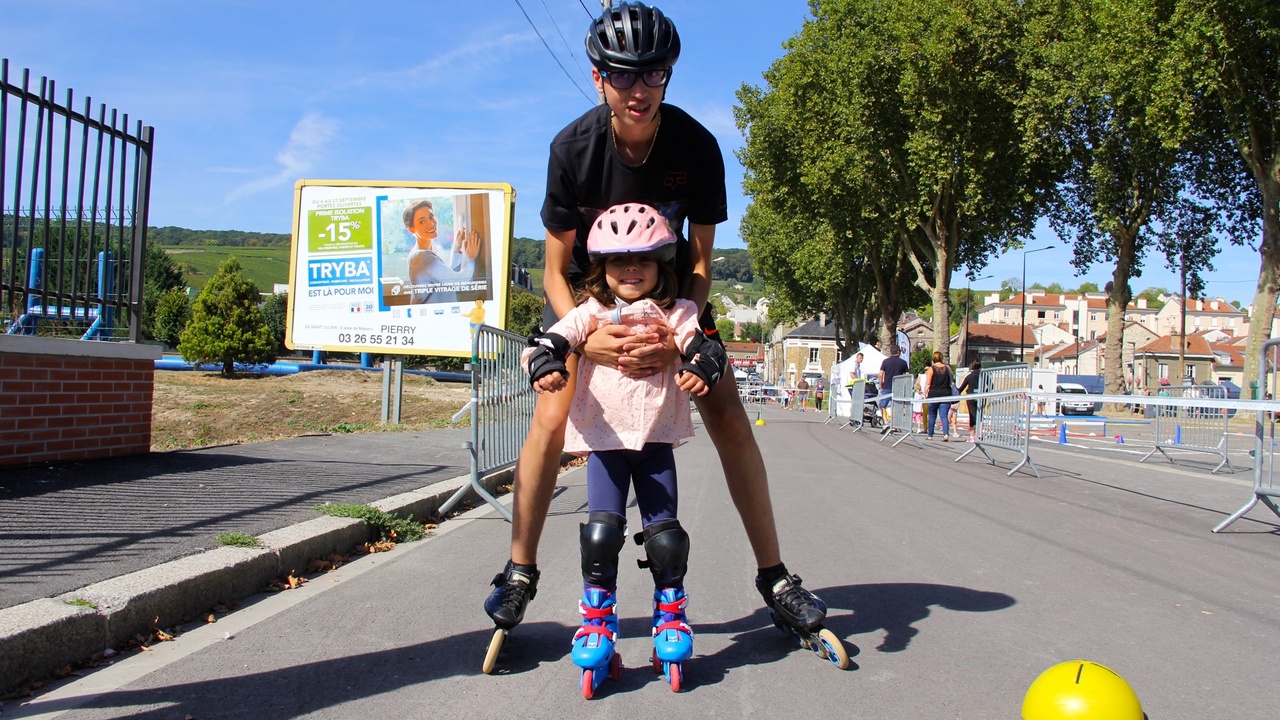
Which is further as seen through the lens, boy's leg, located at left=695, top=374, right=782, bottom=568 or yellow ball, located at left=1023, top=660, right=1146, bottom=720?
boy's leg, located at left=695, top=374, right=782, bottom=568

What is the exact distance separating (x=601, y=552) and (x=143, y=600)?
1.82 m

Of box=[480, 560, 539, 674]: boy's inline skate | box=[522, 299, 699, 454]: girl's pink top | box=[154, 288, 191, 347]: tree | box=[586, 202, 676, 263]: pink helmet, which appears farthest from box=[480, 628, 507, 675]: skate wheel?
box=[154, 288, 191, 347]: tree

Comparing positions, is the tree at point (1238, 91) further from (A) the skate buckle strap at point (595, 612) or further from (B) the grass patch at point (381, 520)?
(A) the skate buckle strap at point (595, 612)

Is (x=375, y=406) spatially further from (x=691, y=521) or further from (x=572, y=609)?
(x=572, y=609)

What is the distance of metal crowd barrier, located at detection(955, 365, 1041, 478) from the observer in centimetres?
1151

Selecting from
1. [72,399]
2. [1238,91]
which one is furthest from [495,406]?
[1238,91]

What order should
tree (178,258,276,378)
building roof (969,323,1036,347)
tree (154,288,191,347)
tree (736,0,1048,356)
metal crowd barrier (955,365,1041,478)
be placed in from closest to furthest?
metal crowd barrier (955,365,1041,478), tree (178,258,276,378), tree (736,0,1048,356), tree (154,288,191,347), building roof (969,323,1036,347)

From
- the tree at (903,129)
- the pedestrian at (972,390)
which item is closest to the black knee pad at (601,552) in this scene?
the pedestrian at (972,390)

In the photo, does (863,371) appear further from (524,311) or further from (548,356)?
(524,311)

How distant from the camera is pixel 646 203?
3336mm

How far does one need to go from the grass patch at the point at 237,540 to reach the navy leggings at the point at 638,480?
2.10 meters

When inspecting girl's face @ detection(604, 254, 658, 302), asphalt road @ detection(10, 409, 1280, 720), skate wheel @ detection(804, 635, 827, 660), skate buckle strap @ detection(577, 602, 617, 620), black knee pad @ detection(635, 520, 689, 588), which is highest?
girl's face @ detection(604, 254, 658, 302)

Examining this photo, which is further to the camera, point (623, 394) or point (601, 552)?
point (623, 394)

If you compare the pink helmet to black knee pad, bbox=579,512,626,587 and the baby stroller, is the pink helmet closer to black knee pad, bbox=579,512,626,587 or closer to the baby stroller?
black knee pad, bbox=579,512,626,587
